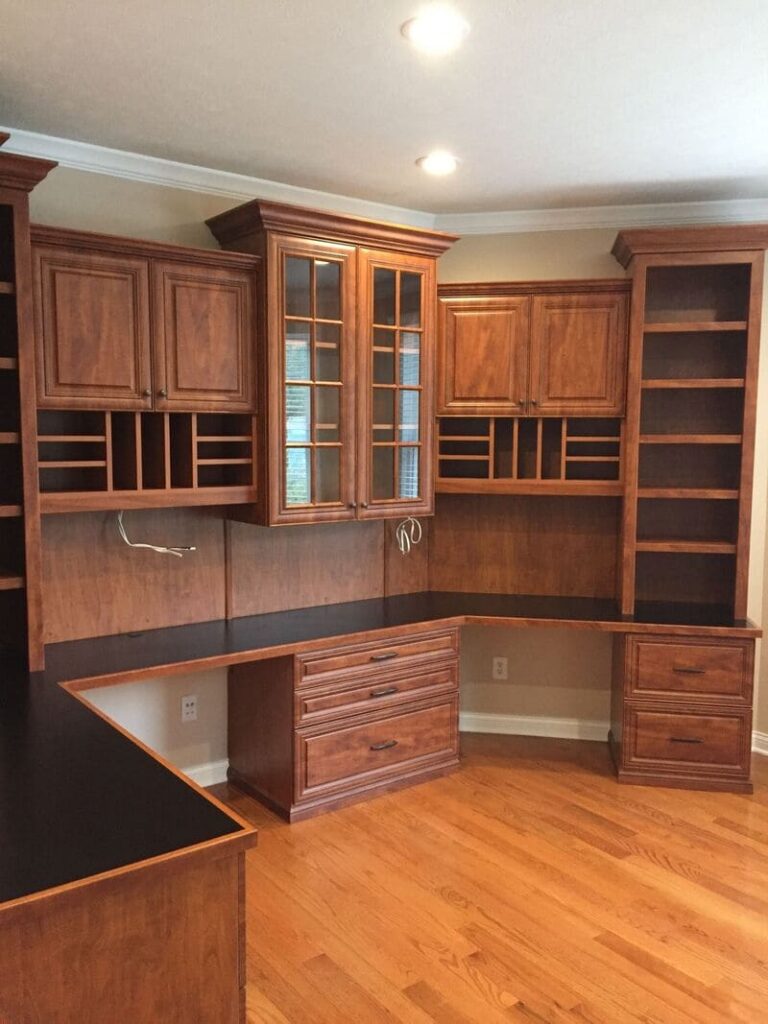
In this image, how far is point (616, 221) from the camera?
3.93 metres

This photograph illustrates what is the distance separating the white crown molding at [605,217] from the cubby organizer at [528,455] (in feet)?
2.95

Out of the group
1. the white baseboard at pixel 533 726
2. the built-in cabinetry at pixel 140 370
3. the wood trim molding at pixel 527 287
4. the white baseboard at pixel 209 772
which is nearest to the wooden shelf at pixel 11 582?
the built-in cabinetry at pixel 140 370

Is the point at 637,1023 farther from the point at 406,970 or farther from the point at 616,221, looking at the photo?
the point at 616,221

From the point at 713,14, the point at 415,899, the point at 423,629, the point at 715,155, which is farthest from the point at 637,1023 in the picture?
the point at 715,155

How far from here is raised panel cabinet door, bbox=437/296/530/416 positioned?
3809mm

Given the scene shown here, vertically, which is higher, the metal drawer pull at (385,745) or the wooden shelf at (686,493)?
the wooden shelf at (686,493)

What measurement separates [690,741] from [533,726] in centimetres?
85

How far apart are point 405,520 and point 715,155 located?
6.53 ft

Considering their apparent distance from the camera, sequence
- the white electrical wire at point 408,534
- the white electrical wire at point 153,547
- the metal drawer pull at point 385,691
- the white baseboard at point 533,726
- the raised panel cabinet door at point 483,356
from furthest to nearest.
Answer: the white baseboard at point 533,726 → the white electrical wire at point 408,534 → the raised panel cabinet door at point 483,356 → the metal drawer pull at point 385,691 → the white electrical wire at point 153,547

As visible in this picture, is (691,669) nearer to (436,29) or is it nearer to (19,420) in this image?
(436,29)

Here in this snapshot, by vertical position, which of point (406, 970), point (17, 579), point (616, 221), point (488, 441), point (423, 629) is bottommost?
point (406, 970)

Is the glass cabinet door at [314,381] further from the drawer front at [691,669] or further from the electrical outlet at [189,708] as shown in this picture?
the drawer front at [691,669]

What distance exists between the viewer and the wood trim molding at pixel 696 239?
350cm

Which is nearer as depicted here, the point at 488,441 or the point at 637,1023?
the point at 637,1023
